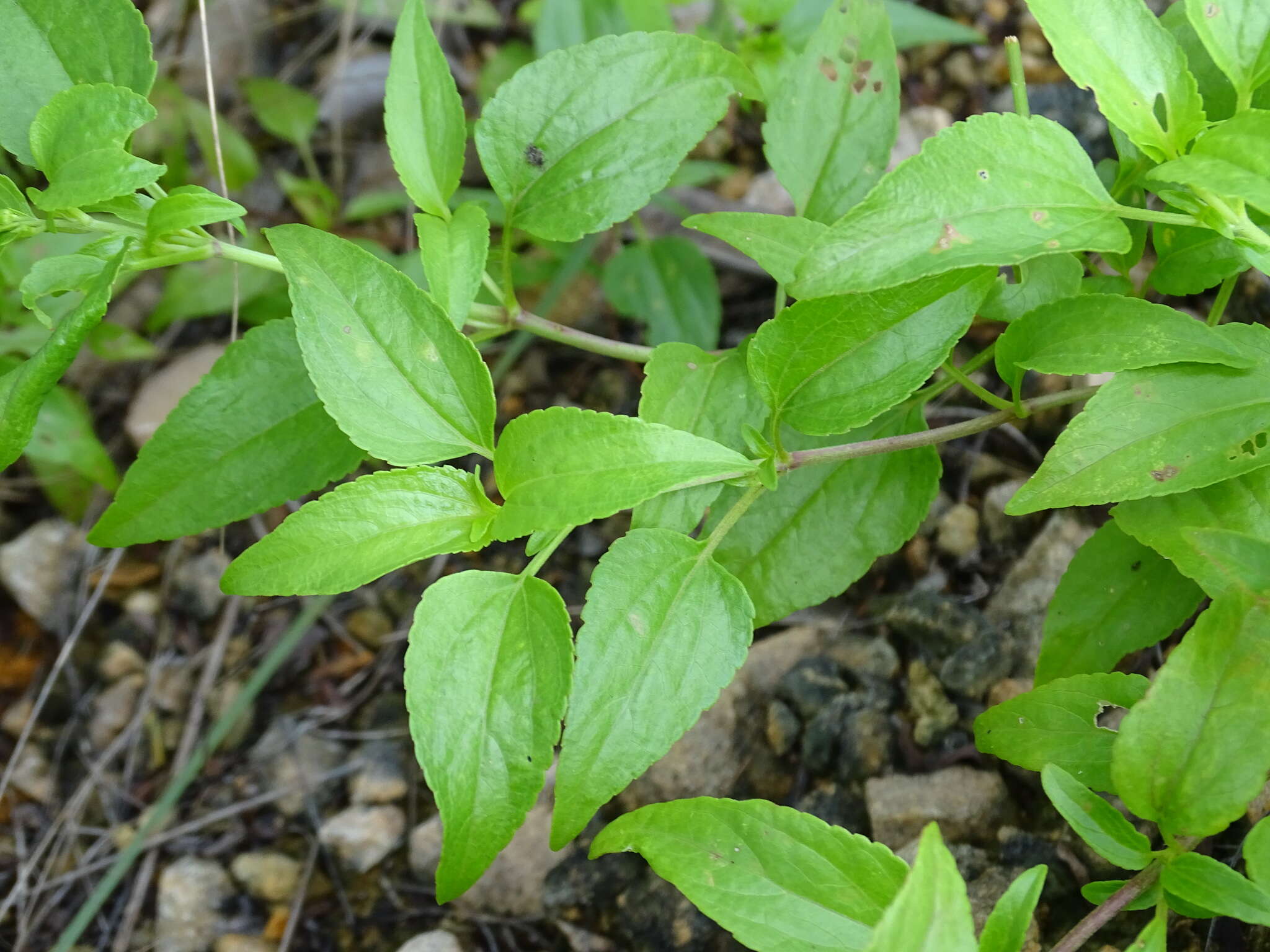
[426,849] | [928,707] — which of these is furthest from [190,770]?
[928,707]

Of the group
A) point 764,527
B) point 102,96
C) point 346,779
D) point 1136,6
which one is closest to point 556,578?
point 346,779

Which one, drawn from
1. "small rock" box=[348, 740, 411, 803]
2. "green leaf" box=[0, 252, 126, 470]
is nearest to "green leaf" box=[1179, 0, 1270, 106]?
"green leaf" box=[0, 252, 126, 470]

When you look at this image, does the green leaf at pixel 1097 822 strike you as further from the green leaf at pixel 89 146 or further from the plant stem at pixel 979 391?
the green leaf at pixel 89 146

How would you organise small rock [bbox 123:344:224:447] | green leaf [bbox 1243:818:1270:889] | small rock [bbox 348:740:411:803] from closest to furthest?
green leaf [bbox 1243:818:1270:889] → small rock [bbox 348:740:411:803] → small rock [bbox 123:344:224:447]

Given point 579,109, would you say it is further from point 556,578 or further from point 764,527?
point 556,578

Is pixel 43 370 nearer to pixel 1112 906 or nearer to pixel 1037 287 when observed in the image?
pixel 1037 287

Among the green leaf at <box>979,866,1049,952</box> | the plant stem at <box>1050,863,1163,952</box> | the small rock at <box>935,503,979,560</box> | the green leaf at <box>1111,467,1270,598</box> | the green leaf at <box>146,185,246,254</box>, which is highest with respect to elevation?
the green leaf at <box>146,185,246,254</box>

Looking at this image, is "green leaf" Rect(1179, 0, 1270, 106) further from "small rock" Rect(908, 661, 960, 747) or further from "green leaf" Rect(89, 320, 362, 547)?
"green leaf" Rect(89, 320, 362, 547)
